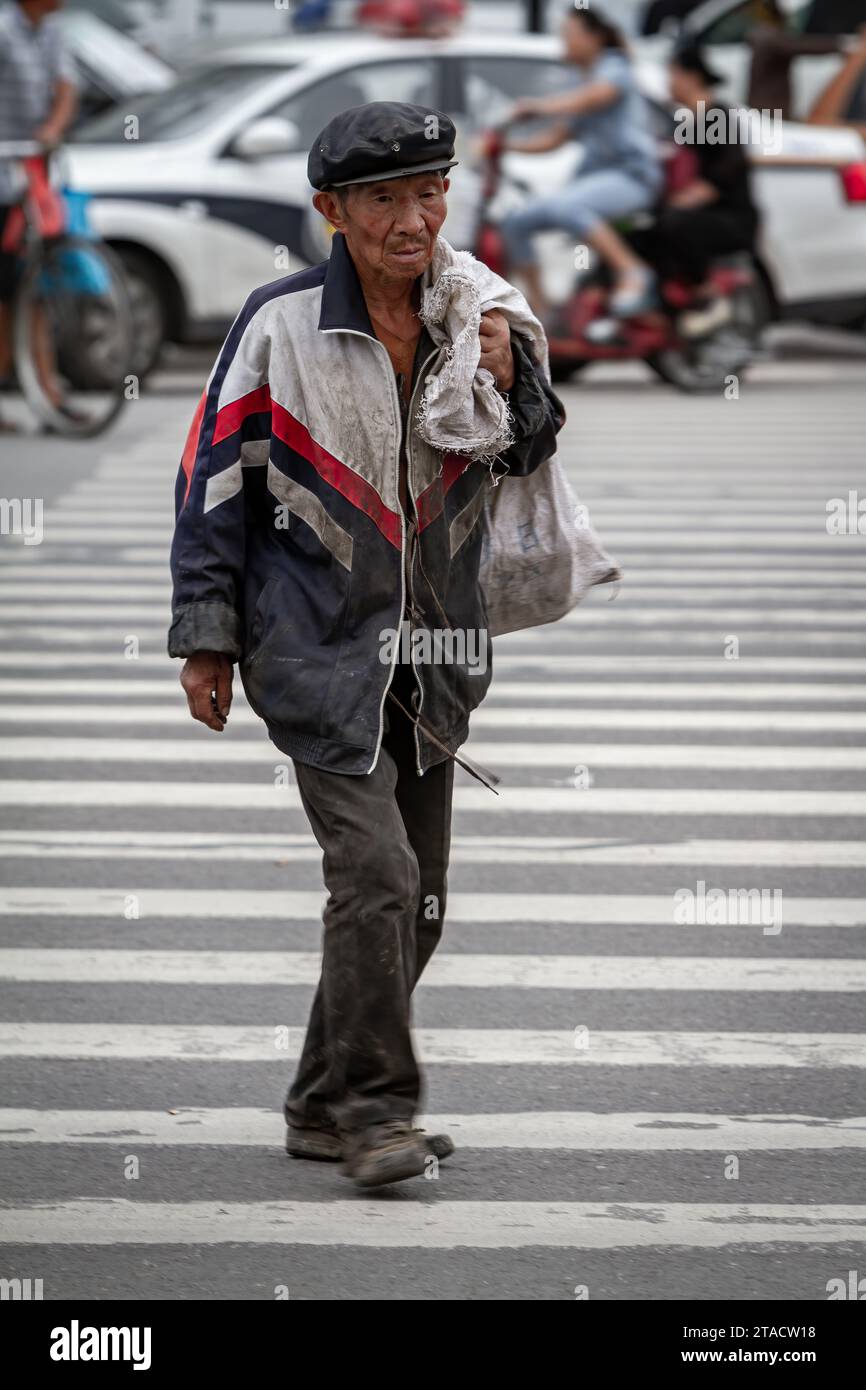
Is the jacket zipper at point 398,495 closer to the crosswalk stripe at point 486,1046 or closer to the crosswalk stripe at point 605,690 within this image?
the crosswalk stripe at point 486,1046

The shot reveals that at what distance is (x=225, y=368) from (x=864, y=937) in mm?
2371

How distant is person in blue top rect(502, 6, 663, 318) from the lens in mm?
15484

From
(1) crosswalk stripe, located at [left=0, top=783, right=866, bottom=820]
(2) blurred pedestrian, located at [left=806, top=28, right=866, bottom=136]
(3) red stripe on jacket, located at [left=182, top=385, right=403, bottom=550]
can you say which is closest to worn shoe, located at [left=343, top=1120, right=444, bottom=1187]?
(3) red stripe on jacket, located at [left=182, top=385, right=403, bottom=550]

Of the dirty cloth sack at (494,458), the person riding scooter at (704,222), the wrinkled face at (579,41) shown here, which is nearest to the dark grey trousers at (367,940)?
the dirty cloth sack at (494,458)

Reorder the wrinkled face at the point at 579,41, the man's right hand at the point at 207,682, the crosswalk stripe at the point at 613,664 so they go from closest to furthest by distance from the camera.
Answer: the man's right hand at the point at 207,682 < the crosswalk stripe at the point at 613,664 < the wrinkled face at the point at 579,41

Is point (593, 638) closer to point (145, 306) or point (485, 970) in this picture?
point (485, 970)

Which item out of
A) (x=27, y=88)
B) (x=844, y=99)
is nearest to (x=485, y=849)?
(x=27, y=88)

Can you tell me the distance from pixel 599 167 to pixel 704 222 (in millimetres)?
766

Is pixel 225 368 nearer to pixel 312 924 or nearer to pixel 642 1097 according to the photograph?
pixel 642 1097

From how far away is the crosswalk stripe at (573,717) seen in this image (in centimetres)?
823

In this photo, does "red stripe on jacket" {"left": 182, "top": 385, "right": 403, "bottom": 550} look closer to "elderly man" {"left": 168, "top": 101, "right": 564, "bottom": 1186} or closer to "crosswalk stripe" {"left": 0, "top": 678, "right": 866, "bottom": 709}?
"elderly man" {"left": 168, "top": 101, "right": 564, "bottom": 1186}

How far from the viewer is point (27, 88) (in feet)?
45.0

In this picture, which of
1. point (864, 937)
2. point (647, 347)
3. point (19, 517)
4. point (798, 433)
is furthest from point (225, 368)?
point (647, 347)

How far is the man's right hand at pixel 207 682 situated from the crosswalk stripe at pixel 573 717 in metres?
3.64
